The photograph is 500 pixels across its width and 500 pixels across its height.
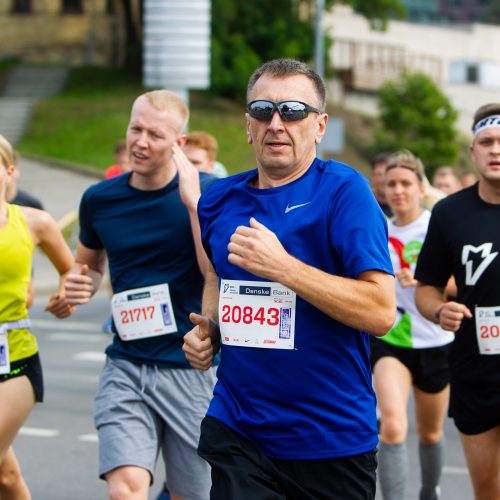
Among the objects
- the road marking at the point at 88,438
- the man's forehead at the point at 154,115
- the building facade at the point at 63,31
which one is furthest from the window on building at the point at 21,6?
the man's forehead at the point at 154,115

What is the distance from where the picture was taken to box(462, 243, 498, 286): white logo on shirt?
4.98m

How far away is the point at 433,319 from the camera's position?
5.23 meters

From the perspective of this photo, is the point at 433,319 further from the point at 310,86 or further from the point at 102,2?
the point at 102,2

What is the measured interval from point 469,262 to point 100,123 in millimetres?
30962

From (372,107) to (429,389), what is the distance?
4346 centimetres

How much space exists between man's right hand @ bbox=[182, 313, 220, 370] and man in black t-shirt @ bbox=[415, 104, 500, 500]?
1282 millimetres

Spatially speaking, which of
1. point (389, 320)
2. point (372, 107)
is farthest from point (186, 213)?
point (372, 107)

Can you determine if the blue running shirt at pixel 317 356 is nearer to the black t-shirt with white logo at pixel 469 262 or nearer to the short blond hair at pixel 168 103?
the black t-shirt with white logo at pixel 469 262

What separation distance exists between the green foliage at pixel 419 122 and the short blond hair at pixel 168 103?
1417 inches

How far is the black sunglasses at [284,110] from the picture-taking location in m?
3.79

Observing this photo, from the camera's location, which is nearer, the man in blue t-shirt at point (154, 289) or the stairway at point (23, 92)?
the man in blue t-shirt at point (154, 289)

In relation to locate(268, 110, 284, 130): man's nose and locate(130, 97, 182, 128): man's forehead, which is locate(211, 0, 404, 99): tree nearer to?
locate(130, 97, 182, 128): man's forehead

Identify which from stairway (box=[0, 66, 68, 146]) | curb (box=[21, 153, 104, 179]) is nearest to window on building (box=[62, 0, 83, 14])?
stairway (box=[0, 66, 68, 146])

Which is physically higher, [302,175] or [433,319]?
[302,175]
